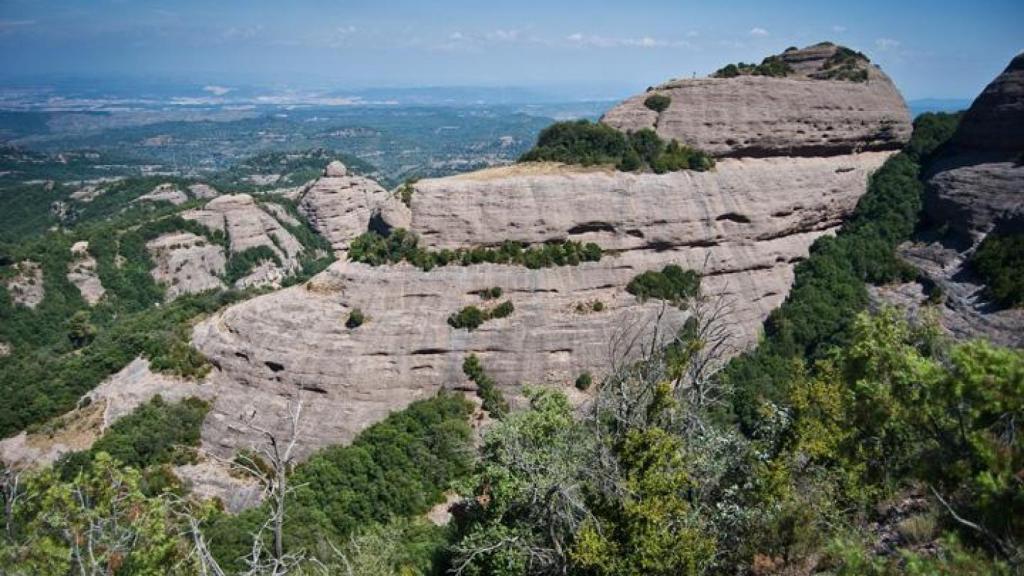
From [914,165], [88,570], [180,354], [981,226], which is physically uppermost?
[914,165]

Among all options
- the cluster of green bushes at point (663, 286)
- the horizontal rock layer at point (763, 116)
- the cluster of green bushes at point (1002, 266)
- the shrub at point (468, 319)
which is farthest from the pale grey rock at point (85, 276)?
the cluster of green bushes at point (1002, 266)

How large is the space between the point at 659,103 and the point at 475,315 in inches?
942

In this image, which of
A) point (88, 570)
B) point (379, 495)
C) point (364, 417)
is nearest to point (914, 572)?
point (88, 570)

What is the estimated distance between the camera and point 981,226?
138ft

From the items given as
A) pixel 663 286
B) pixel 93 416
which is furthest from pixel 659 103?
pixel 93 416

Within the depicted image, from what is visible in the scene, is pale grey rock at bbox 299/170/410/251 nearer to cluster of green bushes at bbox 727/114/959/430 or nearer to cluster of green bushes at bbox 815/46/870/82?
cluster of green bushes at bbox 815/46/870/82

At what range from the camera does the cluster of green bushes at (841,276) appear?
1544 inches

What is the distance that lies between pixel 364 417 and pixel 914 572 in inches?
1237

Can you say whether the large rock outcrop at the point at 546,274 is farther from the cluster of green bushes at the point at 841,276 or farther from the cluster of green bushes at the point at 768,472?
the cluster of green bushes at the point at 768,472

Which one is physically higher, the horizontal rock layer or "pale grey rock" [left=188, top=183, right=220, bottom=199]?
the horizontal rock layer

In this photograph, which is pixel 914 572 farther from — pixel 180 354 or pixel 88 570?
pixel 180 354

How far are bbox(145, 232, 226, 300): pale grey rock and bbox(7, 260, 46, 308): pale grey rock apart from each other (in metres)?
12.1

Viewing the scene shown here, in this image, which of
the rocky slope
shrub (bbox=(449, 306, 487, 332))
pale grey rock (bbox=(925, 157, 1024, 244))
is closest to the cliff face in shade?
the rocky slope

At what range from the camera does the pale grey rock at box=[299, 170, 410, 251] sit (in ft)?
317
